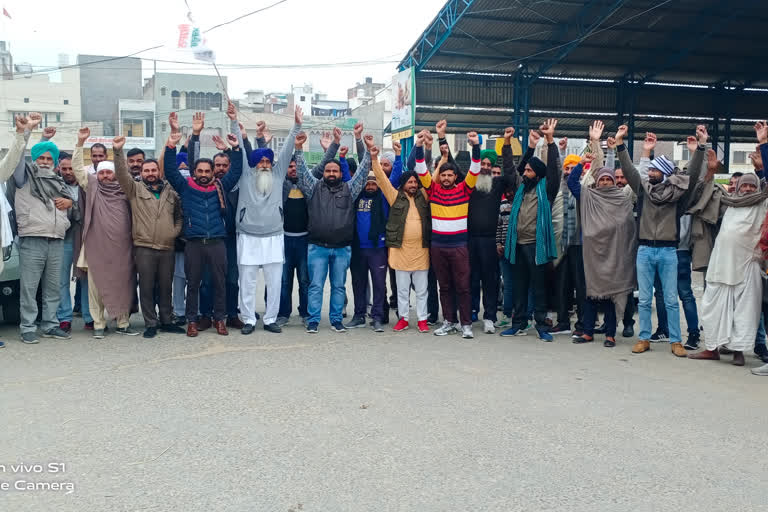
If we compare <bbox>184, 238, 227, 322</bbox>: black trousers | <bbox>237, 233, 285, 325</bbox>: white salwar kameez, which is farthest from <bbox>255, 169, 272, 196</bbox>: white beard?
<bbox>184, 238, 227, 322</bbox>: black trousers

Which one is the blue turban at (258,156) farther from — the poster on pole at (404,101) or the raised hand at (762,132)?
the poster on pole at (404,101)

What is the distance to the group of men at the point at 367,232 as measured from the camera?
7316 millimetres

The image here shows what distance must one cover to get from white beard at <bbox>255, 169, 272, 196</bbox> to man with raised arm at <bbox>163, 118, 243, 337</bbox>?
22cm

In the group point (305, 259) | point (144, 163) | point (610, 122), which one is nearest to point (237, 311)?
point (305, 259)

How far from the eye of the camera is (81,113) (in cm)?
5703

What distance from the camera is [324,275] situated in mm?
8219

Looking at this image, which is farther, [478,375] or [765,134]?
[765,134]

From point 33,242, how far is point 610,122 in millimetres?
23120

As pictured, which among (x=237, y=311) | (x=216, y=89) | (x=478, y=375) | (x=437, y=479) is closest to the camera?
(x=437, y=479)

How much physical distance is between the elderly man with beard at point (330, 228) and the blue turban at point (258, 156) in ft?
1.07

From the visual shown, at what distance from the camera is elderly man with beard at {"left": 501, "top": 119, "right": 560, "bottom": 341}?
7789 millimetres

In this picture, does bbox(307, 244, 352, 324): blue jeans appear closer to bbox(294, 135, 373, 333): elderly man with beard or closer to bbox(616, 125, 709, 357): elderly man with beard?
bbox(294, 135, 373, 333): elderly man with beard

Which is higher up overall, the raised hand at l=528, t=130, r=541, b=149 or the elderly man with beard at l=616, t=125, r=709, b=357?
the raised hand at l=528, t=130, r=541, b=149

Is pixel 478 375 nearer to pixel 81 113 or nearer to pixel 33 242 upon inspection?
pixel 33 242
